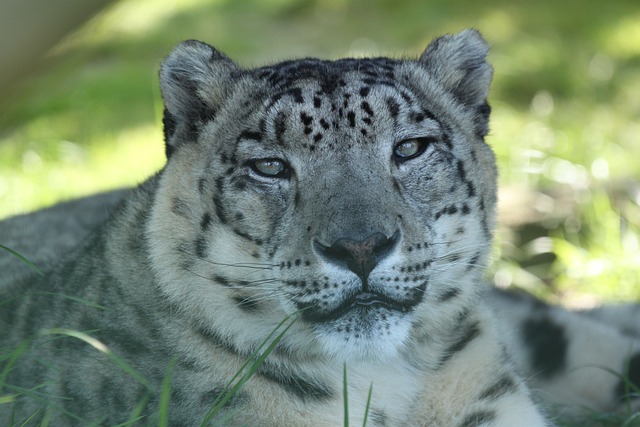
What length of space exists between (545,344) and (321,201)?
255 centimetres

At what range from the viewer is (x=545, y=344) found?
583cm

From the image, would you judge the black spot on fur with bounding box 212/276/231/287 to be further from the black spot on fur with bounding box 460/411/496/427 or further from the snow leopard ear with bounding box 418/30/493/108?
the snow leopard ear with bounding box 418/30/493/108

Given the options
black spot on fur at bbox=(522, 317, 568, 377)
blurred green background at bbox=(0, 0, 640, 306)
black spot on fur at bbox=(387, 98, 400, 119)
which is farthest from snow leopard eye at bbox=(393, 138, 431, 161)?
blurred green background at bbox=(0, 0, 640, 306)

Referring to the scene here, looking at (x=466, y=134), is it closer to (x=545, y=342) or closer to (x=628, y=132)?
(x=545, y=342)

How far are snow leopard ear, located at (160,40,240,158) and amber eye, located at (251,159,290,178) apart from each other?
45 cm

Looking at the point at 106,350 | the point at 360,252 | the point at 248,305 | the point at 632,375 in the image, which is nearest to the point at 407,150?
the point at 360,252

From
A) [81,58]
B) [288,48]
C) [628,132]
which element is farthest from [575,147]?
[81,58]

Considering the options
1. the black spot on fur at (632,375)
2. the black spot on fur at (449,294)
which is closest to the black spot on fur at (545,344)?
the black spot on fur at (632,375)

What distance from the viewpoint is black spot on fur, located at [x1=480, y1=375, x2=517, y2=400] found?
4.26 m

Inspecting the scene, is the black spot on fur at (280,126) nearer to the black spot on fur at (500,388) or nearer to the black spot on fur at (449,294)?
the black spot on fur at (449,294)

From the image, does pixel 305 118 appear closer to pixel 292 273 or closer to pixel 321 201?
pixel 321 201

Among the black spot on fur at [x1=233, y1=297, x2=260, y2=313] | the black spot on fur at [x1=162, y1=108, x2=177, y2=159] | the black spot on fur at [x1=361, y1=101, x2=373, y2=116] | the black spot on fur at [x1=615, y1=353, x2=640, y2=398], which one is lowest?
the black spot on fur at [x1=615, y1=353, x2=640, y2=398]

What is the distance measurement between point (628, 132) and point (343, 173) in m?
6.84

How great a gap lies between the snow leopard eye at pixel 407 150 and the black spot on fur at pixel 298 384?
95cm
